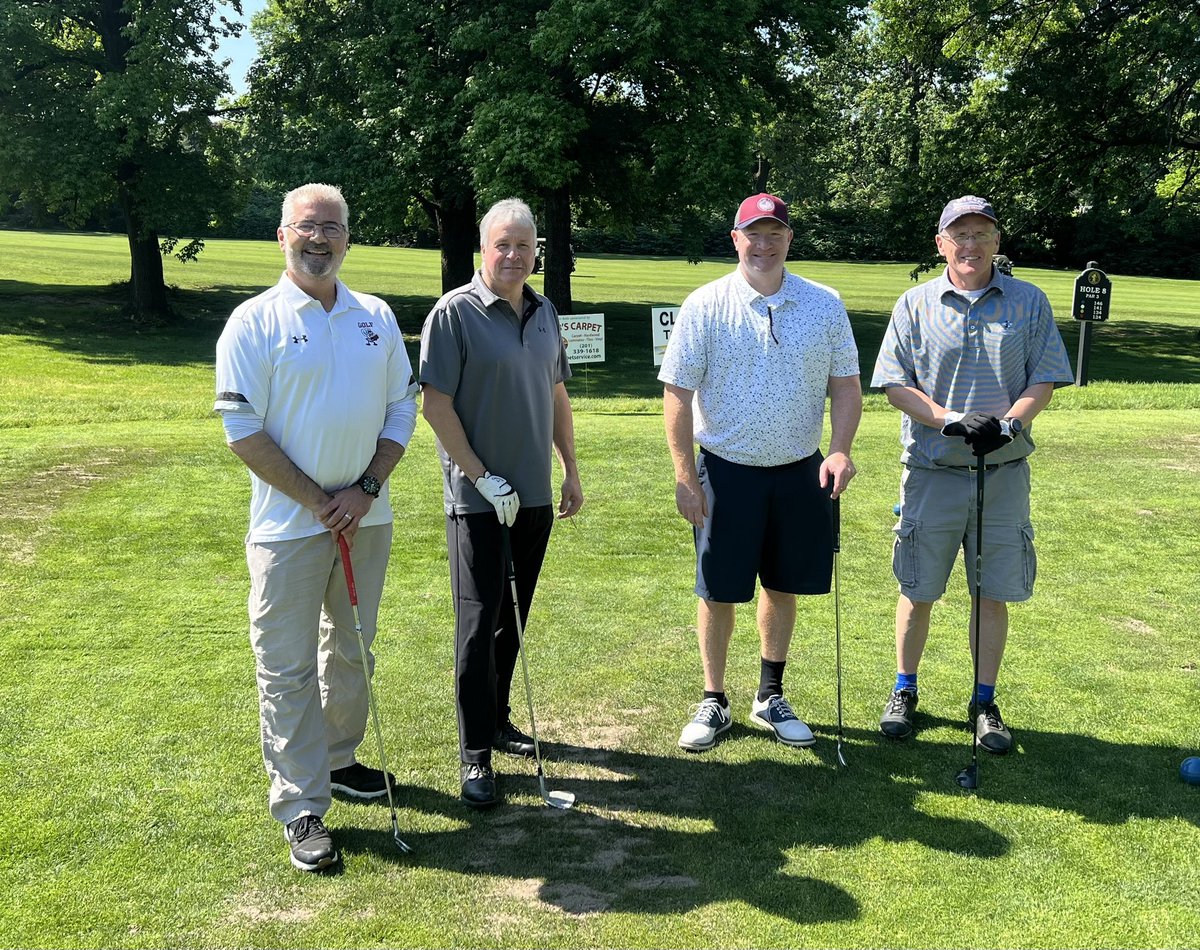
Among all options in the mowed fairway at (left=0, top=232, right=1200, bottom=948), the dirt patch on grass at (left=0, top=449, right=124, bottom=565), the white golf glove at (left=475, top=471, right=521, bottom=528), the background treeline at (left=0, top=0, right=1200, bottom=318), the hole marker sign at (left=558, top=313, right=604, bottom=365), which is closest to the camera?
the mowed fairway at (left=0, top=232, right=1200, bottom=948)

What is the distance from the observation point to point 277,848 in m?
3.71

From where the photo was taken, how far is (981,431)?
419 cm

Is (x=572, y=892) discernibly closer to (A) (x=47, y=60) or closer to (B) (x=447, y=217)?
(B) (x=447, y=217)

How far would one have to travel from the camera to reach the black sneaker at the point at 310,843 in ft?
11.7

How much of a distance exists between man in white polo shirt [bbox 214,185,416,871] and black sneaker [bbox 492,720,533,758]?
87cm

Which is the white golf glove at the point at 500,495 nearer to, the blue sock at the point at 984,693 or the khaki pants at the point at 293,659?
the khaki pants at the point at 293,659

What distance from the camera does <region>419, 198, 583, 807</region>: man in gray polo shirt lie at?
4.08 meters

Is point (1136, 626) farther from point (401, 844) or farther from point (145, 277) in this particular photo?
point (145, 277)

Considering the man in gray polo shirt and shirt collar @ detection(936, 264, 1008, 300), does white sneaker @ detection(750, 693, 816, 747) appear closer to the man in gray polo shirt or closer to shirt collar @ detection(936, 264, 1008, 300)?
the man in gray polo shirt

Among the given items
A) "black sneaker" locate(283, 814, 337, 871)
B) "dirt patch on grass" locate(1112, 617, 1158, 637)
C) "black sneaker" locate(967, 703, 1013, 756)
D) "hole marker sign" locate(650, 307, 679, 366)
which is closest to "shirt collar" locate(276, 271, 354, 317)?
"black sneaker" locate(283, 814, 337, 871)

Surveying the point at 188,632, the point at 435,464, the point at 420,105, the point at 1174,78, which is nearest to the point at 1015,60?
the point at 1174,78

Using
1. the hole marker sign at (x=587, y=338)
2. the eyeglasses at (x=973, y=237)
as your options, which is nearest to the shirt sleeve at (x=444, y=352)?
the eyeglasses at (x=973, y=237)

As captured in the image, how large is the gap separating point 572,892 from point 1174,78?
23603 millimetres

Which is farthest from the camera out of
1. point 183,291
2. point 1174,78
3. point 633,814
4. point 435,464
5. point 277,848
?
point 183,291
